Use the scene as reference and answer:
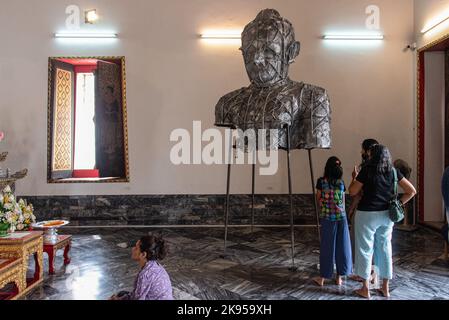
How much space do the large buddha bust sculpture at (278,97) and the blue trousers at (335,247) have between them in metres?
0.83

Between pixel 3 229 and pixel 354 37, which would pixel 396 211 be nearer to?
pixel 3 229

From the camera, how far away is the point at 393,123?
18.5ft

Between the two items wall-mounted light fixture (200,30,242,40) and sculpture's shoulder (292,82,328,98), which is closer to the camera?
sculpture's shoulder (292,82,328,98)

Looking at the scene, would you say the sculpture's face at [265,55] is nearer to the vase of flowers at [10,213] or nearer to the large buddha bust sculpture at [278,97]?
the large buddha bust sculpture at [278,97]

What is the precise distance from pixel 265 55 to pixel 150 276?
8.14ft

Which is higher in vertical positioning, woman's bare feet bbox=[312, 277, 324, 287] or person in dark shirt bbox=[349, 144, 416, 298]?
person in dark shirt bbox=[349, 144, 416, 298]

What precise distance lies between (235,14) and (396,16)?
2.58 m

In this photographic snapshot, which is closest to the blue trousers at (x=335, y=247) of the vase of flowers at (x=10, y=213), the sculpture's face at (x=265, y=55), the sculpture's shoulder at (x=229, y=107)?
the sculpture's shoulder at (x=229, y=107)

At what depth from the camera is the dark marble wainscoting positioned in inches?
222

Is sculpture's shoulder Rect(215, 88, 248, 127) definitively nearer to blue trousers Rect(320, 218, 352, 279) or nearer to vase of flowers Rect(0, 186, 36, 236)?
blue trousers Rect(320, 218, 352, 279)

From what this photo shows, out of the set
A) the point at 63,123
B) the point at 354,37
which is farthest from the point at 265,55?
the point at 63,123

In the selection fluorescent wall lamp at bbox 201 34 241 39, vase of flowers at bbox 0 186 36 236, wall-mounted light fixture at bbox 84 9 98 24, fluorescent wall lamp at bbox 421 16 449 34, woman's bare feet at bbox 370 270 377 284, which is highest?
wall-mounted light fixture at bbox 84 9 98 24

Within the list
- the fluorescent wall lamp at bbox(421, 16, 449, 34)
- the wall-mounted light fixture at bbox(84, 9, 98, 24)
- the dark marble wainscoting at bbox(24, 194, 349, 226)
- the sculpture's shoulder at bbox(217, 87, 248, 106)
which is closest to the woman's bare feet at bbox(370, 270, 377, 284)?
the sculpture's shoulder at bbox(217, 87, 248, 106)

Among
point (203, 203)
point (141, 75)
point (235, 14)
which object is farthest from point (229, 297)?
point (235, 14)
